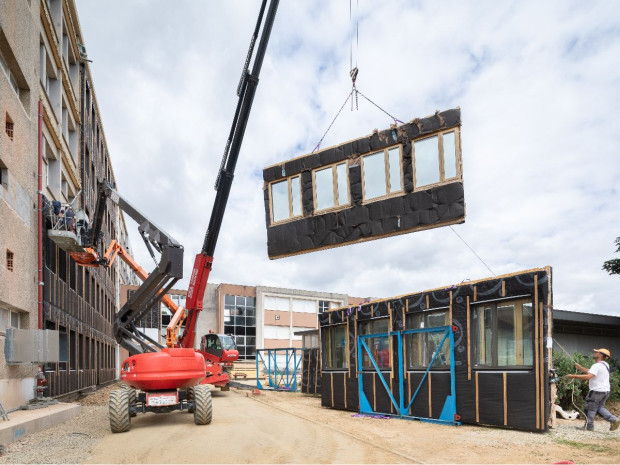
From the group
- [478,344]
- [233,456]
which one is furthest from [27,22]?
[478,344]

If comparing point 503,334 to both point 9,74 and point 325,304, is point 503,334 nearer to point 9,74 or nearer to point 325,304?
point 9,74

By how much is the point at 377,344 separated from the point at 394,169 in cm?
594

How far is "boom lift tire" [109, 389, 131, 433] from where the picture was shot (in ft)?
42.3

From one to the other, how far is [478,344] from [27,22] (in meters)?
15.1

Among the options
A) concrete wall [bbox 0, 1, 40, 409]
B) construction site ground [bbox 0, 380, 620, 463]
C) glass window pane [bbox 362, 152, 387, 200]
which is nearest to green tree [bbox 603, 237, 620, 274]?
construction site ground [bbox 0, 380, 620, 463]

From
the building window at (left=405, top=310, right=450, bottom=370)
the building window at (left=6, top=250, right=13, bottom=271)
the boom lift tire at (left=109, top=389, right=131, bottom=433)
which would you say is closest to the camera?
the boom lift tire at (left=109, top=389, right=131, bottom=433)

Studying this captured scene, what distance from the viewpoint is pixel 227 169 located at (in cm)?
1880

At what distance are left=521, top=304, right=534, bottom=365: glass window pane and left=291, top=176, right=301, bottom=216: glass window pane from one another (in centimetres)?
547

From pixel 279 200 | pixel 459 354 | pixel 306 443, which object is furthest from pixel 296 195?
pixel 306 443

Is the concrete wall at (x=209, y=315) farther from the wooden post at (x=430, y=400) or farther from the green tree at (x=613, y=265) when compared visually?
the wooden post at (x=430, y=400)

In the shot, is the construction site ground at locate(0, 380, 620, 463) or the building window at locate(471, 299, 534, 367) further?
the building window at locate(471, 299, 534, 367)

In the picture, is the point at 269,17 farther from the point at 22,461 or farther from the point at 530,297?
the point at 22,461

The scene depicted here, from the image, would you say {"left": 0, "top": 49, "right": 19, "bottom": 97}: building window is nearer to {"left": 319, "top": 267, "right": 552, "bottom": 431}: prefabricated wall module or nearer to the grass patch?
{"left": 319, "top": 267, "right": 552, "bottom": 431}: prefabricated wall module

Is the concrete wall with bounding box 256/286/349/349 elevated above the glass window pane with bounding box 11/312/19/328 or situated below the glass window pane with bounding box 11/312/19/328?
below
